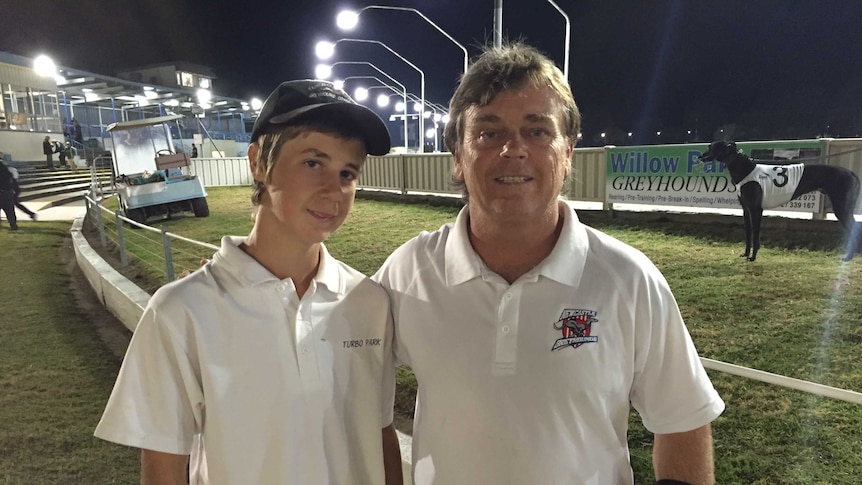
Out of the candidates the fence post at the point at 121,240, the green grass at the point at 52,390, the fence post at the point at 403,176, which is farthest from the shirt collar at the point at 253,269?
the fence post at the point at 403,176

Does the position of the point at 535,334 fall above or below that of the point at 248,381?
above

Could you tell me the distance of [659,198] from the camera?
34.7 feet

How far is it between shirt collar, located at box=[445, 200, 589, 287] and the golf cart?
15002mm

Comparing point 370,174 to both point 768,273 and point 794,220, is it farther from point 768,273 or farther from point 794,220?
point 768,273

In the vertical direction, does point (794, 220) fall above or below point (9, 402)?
above

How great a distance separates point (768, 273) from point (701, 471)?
5.70 metres

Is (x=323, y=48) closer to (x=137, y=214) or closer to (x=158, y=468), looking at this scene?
(x=137, y=214)

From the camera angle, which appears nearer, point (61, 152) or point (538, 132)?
point (538, 132)

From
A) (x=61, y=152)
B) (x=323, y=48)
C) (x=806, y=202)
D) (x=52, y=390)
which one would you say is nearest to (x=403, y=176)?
(x=323, y=48)

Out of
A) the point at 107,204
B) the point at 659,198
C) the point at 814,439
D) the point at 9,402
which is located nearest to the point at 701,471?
the point at 814,439

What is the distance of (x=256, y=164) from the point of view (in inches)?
68.8

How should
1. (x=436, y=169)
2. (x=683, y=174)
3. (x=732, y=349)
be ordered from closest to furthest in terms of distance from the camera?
(x=732, y=349) < (x=683, y=174) < (x=436, y=169)

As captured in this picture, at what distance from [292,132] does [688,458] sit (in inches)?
61.4

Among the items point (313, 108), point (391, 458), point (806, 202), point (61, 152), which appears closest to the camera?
point (313, 108)
